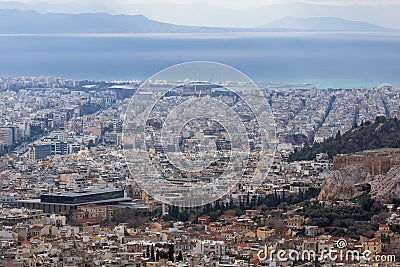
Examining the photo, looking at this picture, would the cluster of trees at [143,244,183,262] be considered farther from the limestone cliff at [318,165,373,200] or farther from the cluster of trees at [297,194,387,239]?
the limestone cliff at [318,165,373,200]

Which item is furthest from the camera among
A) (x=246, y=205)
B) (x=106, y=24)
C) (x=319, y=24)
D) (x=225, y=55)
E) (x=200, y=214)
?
(x=106, y=24)

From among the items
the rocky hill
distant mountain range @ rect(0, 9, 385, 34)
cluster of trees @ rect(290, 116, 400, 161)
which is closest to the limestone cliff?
the rocky hill

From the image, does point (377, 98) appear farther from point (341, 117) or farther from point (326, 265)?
point (326, 265)

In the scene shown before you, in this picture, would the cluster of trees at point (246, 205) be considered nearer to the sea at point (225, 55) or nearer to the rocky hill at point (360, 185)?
the rocky hill at point (360, 185)

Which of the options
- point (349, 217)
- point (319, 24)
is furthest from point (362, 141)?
point (319, 24)

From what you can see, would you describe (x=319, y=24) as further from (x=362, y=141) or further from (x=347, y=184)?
(x=347, y=184)

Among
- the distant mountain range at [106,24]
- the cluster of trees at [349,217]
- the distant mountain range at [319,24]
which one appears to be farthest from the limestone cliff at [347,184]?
the distant mountain range at [106,24]
